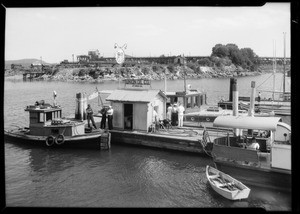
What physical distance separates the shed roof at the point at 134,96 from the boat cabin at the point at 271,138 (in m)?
4.67

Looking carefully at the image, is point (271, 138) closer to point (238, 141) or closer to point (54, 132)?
point (238, 141)

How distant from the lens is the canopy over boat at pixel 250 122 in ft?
33.7

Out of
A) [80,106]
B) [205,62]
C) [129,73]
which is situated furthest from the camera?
[205,62]

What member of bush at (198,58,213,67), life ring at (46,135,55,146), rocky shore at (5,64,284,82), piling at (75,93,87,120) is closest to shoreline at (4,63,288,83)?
rocky shore at (5,64,284,82)

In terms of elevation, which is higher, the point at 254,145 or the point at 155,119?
the point at 155,119

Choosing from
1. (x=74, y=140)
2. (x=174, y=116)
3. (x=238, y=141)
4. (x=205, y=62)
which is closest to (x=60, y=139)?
(x=74, y=140)

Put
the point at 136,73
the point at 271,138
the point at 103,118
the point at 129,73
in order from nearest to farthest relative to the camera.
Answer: the point at 271,138, the point at 103,118, the point at 129,73, the point at 136,73

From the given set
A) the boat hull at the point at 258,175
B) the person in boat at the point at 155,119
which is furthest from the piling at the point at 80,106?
the boat hull at the point at 258,175

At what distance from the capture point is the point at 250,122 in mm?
10648

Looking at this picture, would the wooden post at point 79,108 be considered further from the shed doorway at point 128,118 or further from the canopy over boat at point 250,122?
the canopy over boat at point 250,122

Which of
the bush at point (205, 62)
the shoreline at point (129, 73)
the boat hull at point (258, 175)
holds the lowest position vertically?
the boat hull at point (258, 175)

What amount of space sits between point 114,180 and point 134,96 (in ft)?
16.3

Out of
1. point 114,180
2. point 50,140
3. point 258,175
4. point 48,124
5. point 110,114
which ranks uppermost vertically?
point 110,114
